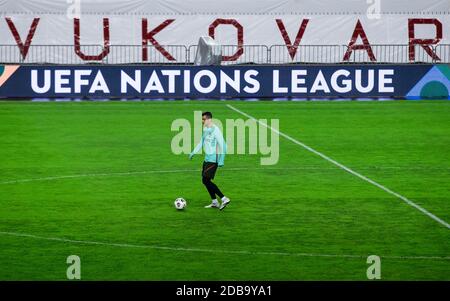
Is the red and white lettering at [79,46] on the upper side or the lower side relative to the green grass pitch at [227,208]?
upper

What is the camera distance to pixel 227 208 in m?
20.1

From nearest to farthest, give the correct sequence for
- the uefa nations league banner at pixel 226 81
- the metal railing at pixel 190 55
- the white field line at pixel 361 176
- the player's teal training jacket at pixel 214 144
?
the white field line at pixel 361 176
the player's teal training jacket at pixel 214 144
the uefa nations league banner at pixel 226 81
the metal railing at pixel 190 55

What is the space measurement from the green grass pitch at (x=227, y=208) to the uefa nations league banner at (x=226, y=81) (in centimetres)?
595

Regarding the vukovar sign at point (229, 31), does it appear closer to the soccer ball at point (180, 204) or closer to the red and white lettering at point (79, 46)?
the red and white lettering at point (79, 46)

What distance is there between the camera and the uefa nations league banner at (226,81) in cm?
4153

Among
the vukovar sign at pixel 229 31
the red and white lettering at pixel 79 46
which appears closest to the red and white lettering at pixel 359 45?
the vukovar sign at pixel 229 31

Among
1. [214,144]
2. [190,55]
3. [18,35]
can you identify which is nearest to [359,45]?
[190,55]

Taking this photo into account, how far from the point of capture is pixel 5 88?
41.7 metres

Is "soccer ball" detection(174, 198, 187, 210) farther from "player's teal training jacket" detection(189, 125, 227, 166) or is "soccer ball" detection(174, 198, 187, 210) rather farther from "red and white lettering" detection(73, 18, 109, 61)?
"red and white lettering" detection(73, 18, 109, 61)

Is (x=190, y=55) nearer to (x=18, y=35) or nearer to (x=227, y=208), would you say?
(x=18, y=35)

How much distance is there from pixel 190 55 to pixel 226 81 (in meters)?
7.54

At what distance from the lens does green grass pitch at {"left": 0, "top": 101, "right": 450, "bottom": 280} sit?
1548 cm
